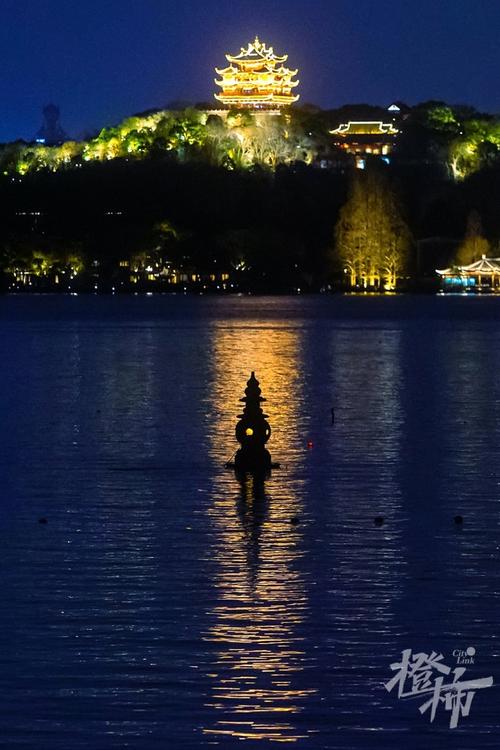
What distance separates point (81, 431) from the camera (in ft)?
68.0

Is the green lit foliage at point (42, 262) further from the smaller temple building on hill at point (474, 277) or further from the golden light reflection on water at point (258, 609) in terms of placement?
the golden light reflection on water at point (258, 609)

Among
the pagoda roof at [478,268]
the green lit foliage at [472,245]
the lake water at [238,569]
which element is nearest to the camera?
the lake water at [238,569]

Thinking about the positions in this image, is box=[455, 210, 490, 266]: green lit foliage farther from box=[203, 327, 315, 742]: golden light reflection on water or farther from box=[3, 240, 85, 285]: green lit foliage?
box=[203, 327, 315, 742]: golden light reflection on water

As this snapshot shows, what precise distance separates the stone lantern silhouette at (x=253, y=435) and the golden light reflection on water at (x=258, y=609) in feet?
0.75

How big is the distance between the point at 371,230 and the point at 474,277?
13692 millimetres

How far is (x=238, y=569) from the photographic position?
37.0ft

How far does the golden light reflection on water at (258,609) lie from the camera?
8.13 m

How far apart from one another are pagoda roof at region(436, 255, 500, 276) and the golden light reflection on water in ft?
253

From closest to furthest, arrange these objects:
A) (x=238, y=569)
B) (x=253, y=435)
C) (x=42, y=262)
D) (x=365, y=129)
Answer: (x=238, y=569), (x=253, y=435), (x=42, y=262), (x=365, y=129)

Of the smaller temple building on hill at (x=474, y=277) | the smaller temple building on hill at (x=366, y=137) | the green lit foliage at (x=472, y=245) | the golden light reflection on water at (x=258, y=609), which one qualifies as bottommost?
the golden light reflection on water at (x=258, y=609)

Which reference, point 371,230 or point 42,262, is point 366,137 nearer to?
point 42,262

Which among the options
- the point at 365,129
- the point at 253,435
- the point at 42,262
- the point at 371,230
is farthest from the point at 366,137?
the point at 253,435

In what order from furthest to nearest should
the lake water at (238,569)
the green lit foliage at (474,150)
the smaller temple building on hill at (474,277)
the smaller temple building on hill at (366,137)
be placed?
the smaller temple building on hill at (366,137) → the green lit foliage at (474,150) → the smaller temple building on hill at (474,277) → the lake water at (238,569)

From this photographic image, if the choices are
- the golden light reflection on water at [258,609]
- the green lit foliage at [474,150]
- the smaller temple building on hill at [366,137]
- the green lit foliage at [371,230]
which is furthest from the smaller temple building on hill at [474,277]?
the golden light reflection on water at [258,609]
